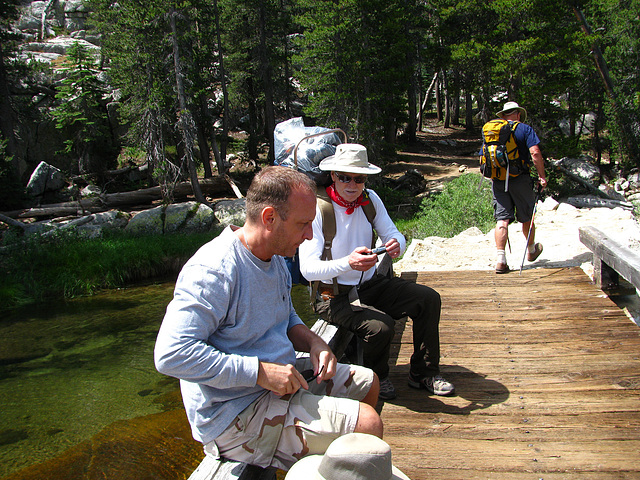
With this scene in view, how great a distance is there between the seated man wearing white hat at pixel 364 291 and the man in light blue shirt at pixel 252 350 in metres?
1.05

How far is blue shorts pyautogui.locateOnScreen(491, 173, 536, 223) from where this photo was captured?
6.34 meters

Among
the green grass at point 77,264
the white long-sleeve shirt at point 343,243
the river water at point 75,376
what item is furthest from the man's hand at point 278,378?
the green grass at point 77,264

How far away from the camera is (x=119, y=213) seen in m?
20.0

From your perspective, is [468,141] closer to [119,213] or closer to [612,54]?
[612,54]

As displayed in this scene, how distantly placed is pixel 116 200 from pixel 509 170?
1961cm

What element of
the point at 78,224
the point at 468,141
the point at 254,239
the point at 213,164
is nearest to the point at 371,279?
the point at 254,239

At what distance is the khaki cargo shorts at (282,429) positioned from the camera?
82.7 inches

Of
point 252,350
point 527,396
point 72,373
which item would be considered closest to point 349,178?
point 252,350

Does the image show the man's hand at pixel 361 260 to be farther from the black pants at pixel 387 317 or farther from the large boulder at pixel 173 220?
the large boulder at pixel 173 220

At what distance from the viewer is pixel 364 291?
372cm

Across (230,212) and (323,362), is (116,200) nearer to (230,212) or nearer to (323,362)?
(230,212)

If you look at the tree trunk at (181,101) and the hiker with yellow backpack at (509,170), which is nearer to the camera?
the hiker with yellow backpack at (509,170)

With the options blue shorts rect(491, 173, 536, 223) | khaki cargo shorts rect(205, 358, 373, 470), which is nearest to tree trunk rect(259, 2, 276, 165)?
blue shorts rect(491, 173, 536, 223)

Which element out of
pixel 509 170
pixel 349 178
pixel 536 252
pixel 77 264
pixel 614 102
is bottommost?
pixel 77 264
